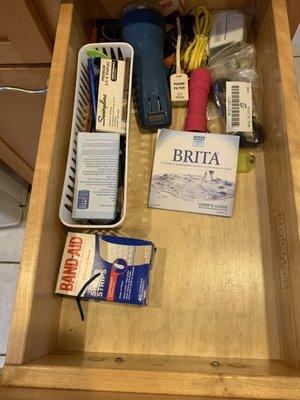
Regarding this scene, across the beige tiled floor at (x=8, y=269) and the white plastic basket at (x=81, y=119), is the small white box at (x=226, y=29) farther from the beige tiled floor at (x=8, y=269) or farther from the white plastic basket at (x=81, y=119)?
the beige tiled floor at (x=8, y=269)

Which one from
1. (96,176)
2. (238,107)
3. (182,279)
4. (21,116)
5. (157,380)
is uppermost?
(21,116)

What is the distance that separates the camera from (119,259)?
49 centimetres

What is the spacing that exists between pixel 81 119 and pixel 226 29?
275 mm

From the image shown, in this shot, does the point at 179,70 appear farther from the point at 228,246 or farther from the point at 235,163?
the point at 228,246

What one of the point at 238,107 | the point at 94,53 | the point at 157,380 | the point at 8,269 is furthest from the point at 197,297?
the point at 8,269

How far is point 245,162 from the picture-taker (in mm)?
565

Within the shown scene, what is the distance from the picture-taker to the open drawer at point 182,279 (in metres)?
0.42

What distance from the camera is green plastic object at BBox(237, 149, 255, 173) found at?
0.56 m

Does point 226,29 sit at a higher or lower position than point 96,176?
higher

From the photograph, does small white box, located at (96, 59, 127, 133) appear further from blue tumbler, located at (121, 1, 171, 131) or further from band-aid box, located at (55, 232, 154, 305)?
band-aid box, located at (55, 232, 154, 305)

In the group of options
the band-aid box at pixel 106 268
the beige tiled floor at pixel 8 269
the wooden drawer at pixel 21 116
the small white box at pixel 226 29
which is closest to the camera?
the band-aid box at pixel 106 268

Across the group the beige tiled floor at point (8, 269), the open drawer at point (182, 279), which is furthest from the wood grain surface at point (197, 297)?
the beige tiled floor at point (8, 269)

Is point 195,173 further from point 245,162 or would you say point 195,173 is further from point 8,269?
point 8,269

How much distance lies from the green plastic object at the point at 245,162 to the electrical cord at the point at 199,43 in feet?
0.54
